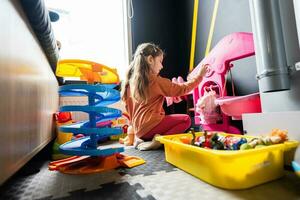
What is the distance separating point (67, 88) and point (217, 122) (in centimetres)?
80

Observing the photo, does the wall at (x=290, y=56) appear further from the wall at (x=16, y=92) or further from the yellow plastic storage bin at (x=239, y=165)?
the wall at (x=16, y=92)

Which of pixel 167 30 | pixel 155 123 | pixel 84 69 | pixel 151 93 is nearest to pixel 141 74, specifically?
pixel 151 93

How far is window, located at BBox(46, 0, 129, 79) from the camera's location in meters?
1.94

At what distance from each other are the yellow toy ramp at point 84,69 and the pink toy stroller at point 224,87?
538 millimetres

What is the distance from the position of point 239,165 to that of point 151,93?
75 cm

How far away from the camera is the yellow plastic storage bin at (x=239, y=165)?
0.48 m

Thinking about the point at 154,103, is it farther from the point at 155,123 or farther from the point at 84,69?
the point at 84,69

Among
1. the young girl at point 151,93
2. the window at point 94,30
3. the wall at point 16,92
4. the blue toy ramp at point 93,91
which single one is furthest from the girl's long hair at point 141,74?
the window at point 94,30

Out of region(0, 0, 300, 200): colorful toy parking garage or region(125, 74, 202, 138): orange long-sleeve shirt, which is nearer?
region(0, 0, 300, 200): colorful toy parking garage

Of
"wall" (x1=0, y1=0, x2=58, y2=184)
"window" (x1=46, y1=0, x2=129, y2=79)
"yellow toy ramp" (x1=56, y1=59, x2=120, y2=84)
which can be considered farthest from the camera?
"window" (x1=46, y1=0, x2=129, y2=79)

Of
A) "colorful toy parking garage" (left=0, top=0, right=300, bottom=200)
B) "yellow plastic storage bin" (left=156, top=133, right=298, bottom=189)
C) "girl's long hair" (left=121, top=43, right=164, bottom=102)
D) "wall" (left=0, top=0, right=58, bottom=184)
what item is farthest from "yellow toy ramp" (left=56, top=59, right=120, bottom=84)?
"yellow plastic storage bin" (left=156, top=133, right=298, bottom=189)

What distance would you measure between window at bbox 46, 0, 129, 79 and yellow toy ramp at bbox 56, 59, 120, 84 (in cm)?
116

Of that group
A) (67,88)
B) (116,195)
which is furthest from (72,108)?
(116,195)

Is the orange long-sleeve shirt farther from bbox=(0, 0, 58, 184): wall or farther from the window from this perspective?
the window
